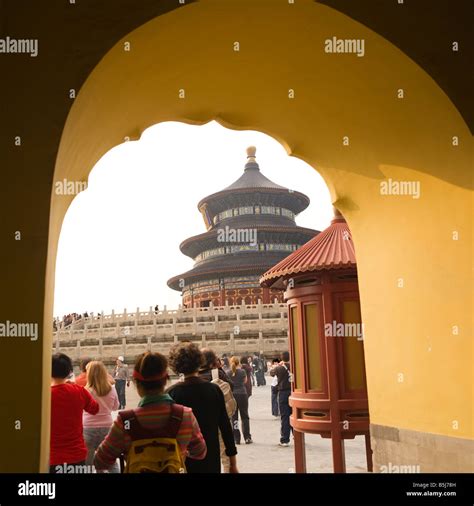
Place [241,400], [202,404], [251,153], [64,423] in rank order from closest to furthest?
[202,404], [64,423], [241,400], [251,153]

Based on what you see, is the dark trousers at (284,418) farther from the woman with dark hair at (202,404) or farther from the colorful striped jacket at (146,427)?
the colorful striped jacket at (146,427)

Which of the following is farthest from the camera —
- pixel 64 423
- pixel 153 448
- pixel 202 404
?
pixel 64 423

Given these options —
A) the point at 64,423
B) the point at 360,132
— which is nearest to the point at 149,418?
the point at 64,423

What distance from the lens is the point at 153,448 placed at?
2461 mm

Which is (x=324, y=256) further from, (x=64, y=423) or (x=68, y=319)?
(x=68, y=319)

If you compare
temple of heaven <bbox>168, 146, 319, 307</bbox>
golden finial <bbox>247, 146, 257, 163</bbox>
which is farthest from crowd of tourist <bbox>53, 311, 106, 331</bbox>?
golden finial <bbox>247, 146, 257, 163</bbox>

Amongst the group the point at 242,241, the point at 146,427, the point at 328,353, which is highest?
the point at 242,241

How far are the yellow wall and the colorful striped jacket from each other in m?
0.53

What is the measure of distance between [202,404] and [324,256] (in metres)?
3.93

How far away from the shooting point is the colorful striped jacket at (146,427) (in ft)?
8.16

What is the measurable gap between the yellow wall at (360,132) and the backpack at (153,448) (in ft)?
2.19

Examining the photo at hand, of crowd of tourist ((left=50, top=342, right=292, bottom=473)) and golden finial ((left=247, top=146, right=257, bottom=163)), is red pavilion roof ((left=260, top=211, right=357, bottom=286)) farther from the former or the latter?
golden finial ((left=247, top=146, right=257, bottom=163))

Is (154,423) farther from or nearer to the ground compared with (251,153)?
nearer to the ground
